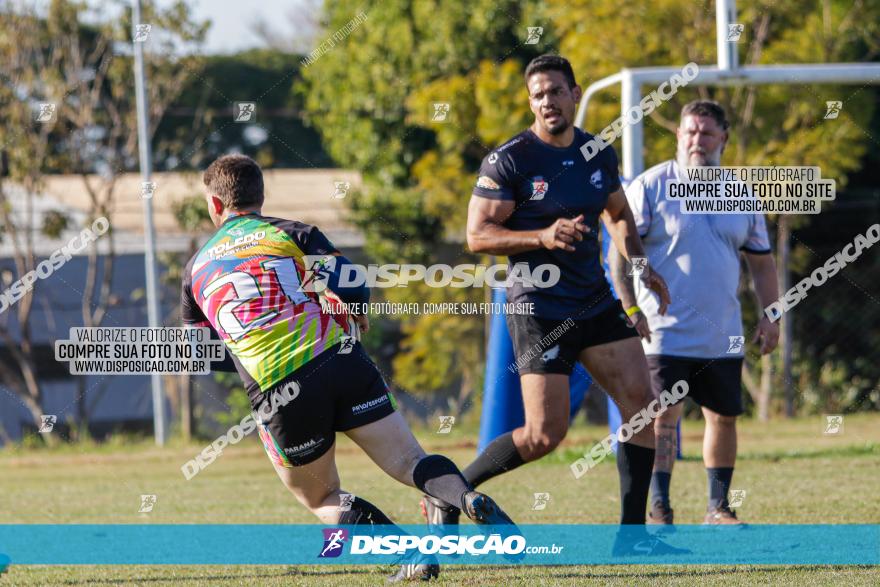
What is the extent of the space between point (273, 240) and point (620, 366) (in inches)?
70.3

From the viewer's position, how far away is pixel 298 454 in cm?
495

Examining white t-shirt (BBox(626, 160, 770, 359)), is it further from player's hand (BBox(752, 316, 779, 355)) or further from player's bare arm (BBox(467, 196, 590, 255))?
player's bare arm (BBox(467, 196, 590, 255))

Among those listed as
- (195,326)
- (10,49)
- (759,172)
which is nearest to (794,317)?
(759,172)

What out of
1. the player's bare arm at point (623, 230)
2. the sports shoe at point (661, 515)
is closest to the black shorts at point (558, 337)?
the player's bare arm at point (623, 230)

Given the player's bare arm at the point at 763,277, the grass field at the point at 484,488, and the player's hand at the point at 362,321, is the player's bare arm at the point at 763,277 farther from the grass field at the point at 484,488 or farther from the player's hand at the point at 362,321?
the player's hand at the point at 362,321

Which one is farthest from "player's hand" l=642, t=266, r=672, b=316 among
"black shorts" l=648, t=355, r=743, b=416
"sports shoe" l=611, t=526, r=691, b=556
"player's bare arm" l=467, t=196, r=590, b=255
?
"sports shoe" l=611, t=526, r=691, b=556

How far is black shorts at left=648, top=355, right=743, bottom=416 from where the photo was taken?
22.0ft

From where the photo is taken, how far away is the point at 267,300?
4930mm

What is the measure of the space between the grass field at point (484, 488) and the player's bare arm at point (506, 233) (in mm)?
1432

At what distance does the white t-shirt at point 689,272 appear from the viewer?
6.71 m

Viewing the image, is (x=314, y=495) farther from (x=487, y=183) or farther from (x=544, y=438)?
(x=487, y=183)

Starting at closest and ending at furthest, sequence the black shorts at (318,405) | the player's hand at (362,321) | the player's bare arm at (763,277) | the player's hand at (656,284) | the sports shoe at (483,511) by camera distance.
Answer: the sports shoe at (483,511) < the black shorts at (318,405) < the player's hand at (362,321) < the player's hand at (656,284) < the player's bare arm at (763,277)

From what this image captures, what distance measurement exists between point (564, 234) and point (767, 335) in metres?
1.98

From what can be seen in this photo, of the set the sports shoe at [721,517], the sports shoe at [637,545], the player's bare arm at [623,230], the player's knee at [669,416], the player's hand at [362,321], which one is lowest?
the sports shoe at [721,517]
